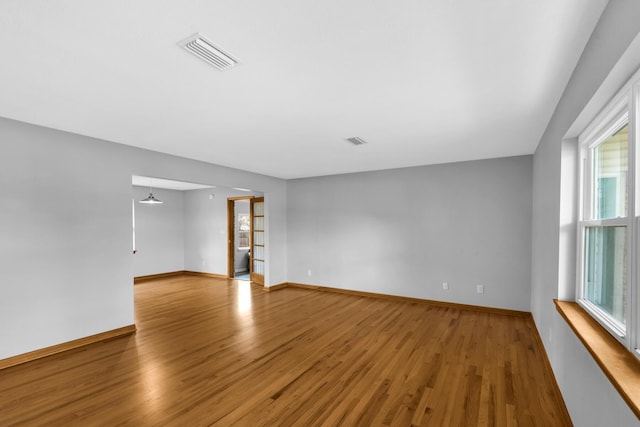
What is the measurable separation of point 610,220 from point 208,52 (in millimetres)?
2471

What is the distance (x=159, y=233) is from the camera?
8.26m

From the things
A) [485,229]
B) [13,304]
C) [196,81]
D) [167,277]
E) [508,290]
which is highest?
[196,81]

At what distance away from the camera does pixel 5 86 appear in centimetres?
231

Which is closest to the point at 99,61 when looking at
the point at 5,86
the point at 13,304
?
the point at 5,86

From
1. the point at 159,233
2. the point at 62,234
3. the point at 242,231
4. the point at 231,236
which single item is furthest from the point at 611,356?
the point at 159,233

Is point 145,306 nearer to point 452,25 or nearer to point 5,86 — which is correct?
point 5,86

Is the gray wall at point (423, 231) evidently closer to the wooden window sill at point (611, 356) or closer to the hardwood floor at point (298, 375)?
the hardwood floor at point (298, 375)

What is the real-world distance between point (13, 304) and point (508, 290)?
6.27m

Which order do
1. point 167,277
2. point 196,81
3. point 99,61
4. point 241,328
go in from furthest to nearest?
point 167,277 → point 241,328 → point 196,81 → point 99,61

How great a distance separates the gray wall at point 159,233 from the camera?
7820mm

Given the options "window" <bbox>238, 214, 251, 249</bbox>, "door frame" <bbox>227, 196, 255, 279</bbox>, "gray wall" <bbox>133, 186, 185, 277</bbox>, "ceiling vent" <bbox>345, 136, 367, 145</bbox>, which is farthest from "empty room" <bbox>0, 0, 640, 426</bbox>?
"window" <bbox>238, 214, 251, 249</bbox>

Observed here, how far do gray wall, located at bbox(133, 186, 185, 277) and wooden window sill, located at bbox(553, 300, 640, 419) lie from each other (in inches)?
337

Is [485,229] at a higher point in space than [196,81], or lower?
lower

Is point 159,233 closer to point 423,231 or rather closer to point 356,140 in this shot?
point 356,140
